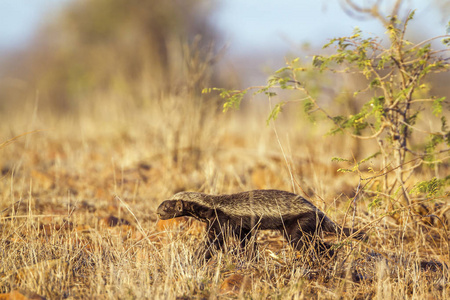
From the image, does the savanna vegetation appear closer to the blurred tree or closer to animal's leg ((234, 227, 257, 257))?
animal's leg ((234, 227, 257, 257))

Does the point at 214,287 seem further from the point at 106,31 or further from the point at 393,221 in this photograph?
the point at 106,31

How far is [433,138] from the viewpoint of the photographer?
5.28m

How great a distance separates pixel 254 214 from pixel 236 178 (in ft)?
12.1

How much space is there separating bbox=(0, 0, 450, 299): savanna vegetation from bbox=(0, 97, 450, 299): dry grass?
1.0 inches

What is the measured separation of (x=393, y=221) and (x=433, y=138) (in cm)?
128

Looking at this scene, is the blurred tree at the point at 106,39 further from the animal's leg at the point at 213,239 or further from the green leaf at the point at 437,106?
the green leaf at the point at 437,106

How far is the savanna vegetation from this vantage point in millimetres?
4137

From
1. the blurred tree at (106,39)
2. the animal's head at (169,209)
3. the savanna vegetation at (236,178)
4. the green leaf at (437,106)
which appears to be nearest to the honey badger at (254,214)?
the animal's head at (169,209)

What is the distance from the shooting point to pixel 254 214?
505 cm

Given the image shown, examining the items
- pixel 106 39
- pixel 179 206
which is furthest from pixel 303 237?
pixel 106 39

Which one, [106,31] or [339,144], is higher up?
[106,31]

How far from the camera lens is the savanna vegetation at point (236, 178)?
414 cm

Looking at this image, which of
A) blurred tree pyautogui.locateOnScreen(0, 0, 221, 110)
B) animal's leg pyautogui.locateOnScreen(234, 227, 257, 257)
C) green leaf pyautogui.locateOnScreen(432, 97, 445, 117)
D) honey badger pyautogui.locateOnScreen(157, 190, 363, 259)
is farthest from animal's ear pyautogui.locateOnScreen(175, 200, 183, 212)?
blurred tree pyautogui.locateOnScreen(0, 0, 221, 110)

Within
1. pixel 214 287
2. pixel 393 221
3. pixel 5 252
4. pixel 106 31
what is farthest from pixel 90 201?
pixel 106 31
